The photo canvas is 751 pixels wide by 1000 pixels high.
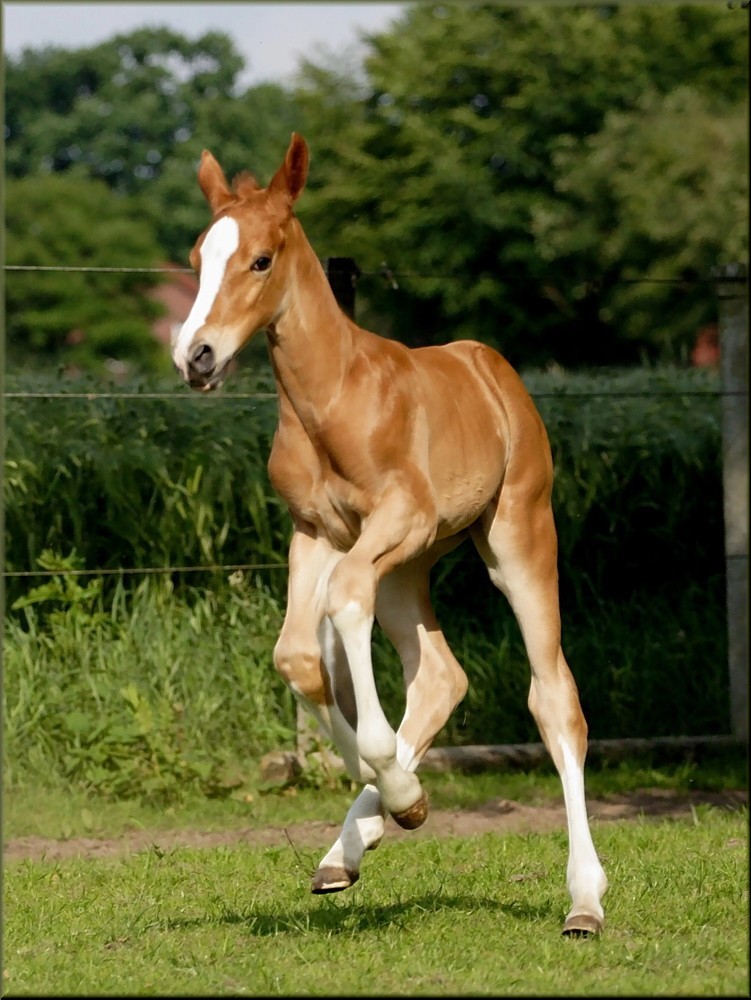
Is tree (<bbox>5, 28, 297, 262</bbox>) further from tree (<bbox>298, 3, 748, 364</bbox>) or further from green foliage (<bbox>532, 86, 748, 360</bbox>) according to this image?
green foliage (<bbox>532, 86, 748, 360</bbox>)

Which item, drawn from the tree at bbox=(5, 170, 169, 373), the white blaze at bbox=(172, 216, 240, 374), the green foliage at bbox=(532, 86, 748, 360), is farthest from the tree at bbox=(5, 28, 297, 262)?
the white blaze at bbox=(172, 216, 240, 374)

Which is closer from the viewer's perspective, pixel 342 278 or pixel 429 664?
pixel 429 664

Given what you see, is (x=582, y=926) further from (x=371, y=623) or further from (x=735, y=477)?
(x=735, y=477)

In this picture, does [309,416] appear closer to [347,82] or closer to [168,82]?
[347,82]

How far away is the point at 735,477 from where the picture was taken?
9016 mm

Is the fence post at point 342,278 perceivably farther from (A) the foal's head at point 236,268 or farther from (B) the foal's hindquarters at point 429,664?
(A) the foal's head at point 236,268

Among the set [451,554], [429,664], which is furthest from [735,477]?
[429,664]

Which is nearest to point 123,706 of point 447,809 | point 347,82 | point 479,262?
point 447,809

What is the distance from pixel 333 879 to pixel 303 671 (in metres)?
0.68

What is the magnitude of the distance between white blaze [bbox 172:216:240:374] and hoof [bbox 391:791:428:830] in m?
1.47

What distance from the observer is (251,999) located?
409cm

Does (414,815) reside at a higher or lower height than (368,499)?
lower

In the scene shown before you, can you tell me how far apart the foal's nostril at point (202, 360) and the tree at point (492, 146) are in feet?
95.4

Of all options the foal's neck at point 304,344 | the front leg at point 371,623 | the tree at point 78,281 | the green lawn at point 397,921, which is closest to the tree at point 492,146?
the tree at point 78,281
